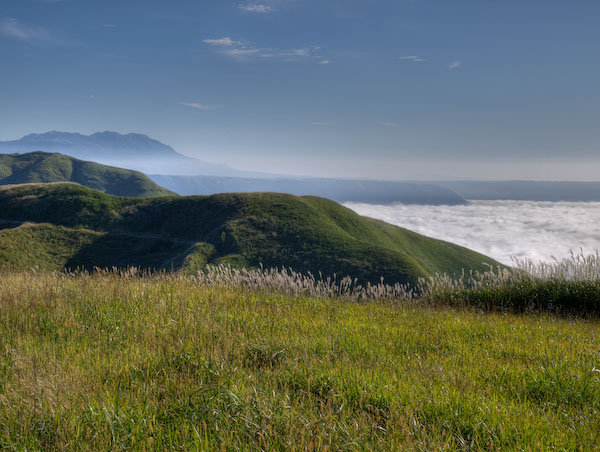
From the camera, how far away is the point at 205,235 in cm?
9662

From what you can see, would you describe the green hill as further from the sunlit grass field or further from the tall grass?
the sunlit grass field

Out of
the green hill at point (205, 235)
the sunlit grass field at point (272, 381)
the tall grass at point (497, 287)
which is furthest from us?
the green hill at point (205, 235)

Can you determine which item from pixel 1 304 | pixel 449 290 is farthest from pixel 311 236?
pixel 1 304

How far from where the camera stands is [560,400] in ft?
12.6

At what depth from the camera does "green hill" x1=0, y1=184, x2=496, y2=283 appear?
8500 centimetres

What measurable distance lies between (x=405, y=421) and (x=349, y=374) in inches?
35.7

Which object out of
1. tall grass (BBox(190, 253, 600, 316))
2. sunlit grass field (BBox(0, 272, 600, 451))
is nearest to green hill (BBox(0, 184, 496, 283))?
tall grass (BBox(190, 253, 600, 316))

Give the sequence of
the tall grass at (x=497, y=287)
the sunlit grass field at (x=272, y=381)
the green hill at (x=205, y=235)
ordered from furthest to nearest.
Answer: the green hill at (x=205, y=235) < the tall grass at (x=497, y=287) < the sunlit grass field at (x=272, y=381)

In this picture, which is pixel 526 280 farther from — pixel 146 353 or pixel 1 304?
pixel 1 304

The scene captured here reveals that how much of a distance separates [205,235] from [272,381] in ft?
315

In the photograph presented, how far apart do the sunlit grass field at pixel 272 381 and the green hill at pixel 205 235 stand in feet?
232

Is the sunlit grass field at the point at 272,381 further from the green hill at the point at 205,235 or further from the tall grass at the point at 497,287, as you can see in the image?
the green hill at the point at 205,235

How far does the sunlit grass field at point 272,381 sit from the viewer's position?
3023 millimetres

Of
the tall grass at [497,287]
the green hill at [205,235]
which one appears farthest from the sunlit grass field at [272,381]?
the green hill at [205,235]
